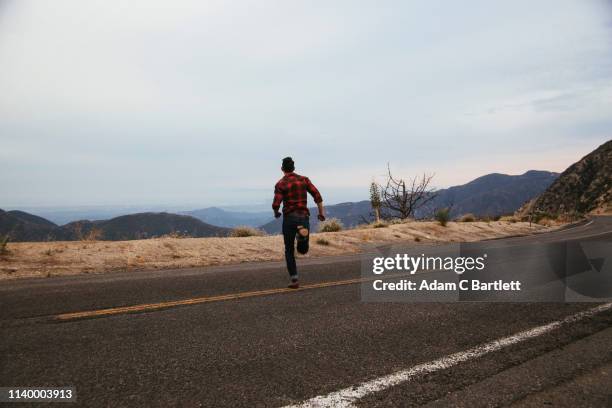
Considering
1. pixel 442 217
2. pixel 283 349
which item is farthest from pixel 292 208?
pixel 442 217

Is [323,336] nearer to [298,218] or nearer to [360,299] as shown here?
[360,299]

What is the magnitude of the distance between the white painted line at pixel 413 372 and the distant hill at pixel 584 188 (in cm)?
8475

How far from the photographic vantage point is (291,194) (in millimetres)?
7156

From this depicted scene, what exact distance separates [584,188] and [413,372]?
104m

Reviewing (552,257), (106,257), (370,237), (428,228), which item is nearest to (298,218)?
(106,257)

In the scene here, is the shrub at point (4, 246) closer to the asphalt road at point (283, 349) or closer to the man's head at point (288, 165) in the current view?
the asphalt road at point (283, 349)

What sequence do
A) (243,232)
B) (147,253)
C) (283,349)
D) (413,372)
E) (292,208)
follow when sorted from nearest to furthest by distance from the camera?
(413,372) → (283,349) → (292,208) → (147,253) → (243,232)

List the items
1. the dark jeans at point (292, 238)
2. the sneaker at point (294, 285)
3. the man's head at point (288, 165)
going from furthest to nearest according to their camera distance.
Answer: the man's head at point (288, 165) < the dark jeans at point (292, 238) < the sneaker at point (294, 285)

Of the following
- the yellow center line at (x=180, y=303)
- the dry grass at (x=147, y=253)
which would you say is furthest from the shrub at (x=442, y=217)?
the yellow center line at (x=180, y=303)

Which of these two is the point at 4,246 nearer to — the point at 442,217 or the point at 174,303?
the point at 174,303

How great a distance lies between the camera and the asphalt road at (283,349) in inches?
113

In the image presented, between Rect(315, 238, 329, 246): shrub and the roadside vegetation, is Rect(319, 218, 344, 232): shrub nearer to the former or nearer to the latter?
Rect(315, 238, 329, 246): shrub

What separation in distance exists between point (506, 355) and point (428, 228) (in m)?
18.5

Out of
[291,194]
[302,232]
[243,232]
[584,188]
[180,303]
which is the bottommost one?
[180,303]
